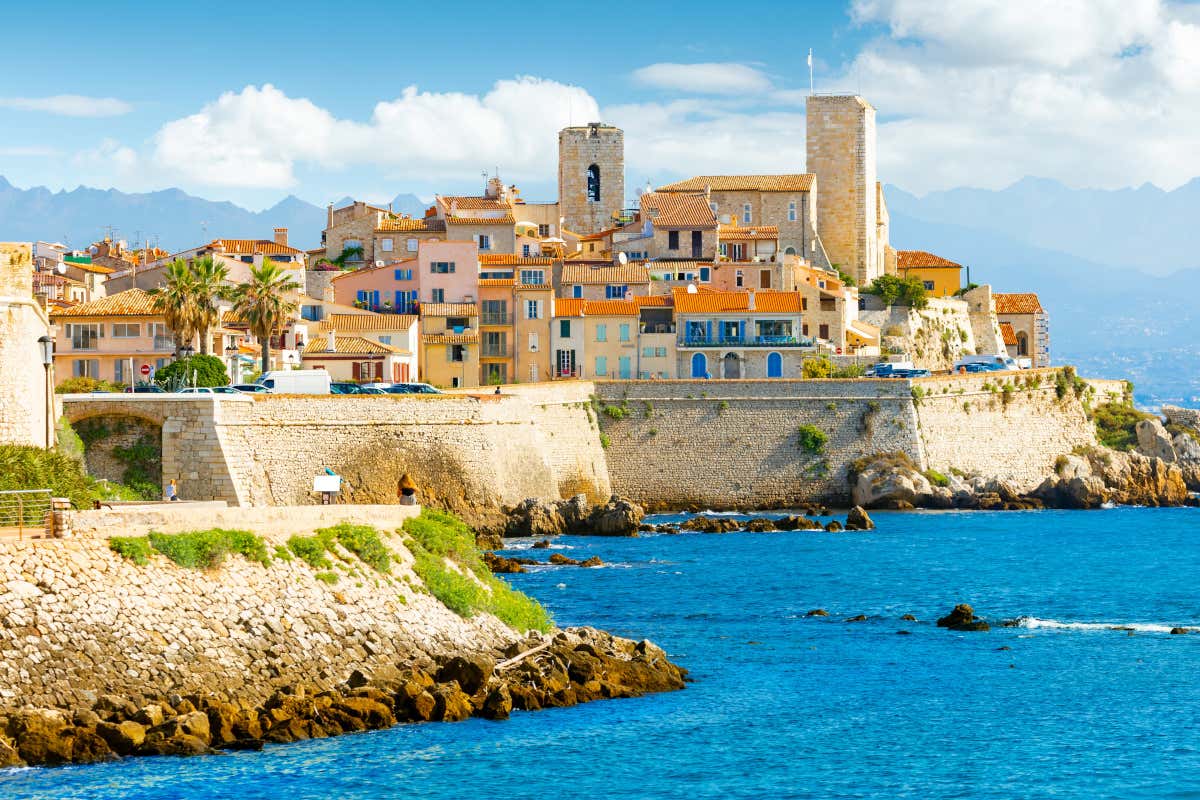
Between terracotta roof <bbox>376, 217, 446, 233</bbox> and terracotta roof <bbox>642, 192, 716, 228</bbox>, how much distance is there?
1096cm

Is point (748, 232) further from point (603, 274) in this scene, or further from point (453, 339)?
→ point (453, 339)

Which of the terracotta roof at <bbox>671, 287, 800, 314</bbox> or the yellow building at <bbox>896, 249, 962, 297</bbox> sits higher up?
the yellow building at <bbox>896, 249, 962, 297</bbox>

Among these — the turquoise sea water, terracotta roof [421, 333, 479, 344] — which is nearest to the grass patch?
the turquoise sea water

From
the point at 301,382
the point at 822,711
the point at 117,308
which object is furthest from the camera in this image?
the point at 117,308

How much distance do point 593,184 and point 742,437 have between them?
39140 mm

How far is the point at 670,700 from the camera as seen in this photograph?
1396 inches

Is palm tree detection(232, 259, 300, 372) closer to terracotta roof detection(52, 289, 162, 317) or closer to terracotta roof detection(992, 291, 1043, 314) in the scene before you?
terracotta roof detection(52, 289, 162, 317)

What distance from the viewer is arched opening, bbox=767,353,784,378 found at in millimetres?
83875

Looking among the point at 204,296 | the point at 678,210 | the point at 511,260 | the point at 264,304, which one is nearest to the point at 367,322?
the point at 511,260

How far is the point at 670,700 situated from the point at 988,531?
36.9m

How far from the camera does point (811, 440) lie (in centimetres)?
7594

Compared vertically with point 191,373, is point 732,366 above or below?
above

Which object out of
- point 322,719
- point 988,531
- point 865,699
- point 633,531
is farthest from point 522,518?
point 322,719

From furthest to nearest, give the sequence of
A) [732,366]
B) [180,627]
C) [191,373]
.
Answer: [732,366], [191,373], [180,627]
